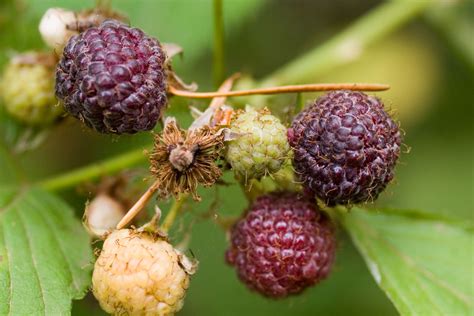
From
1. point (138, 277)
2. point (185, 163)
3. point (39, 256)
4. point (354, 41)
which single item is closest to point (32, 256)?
point (39, 256)

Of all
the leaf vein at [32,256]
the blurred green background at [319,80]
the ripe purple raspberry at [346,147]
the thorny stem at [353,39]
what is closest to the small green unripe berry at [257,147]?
the ripe purple raspberry at [346,147]

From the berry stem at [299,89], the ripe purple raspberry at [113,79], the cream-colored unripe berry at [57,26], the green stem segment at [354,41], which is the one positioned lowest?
the green stem segment at [354,41]

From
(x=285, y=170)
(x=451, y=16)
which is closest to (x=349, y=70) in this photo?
(x=451, y=16)

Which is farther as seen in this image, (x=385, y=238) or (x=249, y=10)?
(x=249, y=10)

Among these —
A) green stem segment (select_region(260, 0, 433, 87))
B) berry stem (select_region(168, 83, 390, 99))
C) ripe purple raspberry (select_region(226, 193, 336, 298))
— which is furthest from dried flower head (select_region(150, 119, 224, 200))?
green stem segment (select_region(260, 0, 433, 87))

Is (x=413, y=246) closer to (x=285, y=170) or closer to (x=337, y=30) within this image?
(x=285, y=170)

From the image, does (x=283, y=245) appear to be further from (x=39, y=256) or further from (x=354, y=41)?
(x=354, y=41)

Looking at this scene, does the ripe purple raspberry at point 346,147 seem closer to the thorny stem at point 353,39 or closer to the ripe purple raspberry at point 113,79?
the ripe purple raspberry at point 113,79
